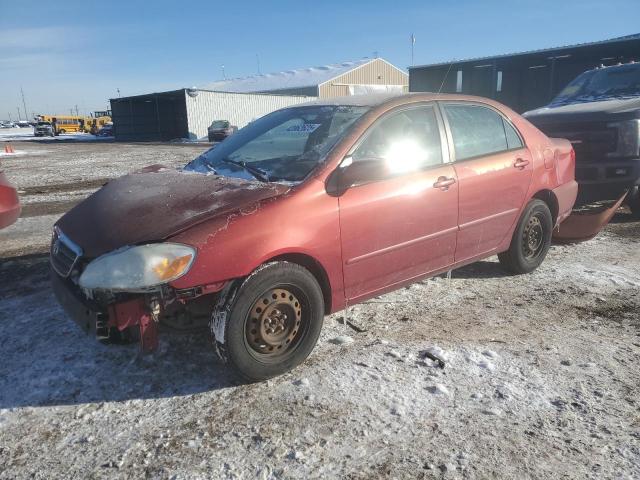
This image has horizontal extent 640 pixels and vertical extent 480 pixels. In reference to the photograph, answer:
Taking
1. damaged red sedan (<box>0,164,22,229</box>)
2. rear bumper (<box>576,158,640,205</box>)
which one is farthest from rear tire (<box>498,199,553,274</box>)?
→ damaged red sedan (<box>0,164,22,229</box>)

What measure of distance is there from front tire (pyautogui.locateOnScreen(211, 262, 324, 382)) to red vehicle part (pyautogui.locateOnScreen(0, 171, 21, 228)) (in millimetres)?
2852

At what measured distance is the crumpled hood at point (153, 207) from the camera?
2619mm

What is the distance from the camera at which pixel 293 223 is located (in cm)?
277

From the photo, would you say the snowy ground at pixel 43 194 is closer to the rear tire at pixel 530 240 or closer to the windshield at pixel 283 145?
the windshield at pixel 283 145

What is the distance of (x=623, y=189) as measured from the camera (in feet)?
19.1

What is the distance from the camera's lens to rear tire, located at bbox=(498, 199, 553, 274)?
4.36 meters

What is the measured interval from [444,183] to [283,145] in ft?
3.93

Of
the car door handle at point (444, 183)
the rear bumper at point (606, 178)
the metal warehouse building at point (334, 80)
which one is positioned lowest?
the rear bumper at point (606, 178)

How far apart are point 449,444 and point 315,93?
1950 inches

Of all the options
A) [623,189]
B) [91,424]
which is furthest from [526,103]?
[91,424]

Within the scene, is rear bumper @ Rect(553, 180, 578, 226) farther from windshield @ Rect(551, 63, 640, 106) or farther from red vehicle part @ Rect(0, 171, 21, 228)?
red vehicle part @ Rect(0, 171, 21, 228)

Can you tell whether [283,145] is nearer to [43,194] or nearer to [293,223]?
[293,223]

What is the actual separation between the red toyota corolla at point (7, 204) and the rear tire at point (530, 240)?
175 inches

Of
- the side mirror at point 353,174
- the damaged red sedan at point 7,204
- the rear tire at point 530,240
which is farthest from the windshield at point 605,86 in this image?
the damaged red sedan at point 7,204
